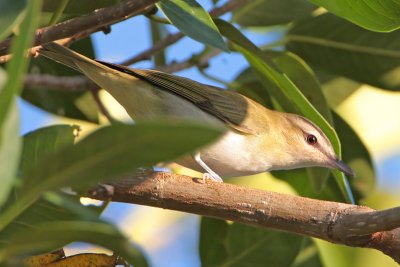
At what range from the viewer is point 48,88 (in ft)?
14.5

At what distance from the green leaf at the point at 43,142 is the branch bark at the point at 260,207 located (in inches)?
11.9

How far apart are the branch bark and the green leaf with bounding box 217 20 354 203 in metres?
0.77

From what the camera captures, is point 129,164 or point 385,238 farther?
point 385,238

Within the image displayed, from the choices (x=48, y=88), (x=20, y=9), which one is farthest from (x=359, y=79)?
(x=20, y=9)

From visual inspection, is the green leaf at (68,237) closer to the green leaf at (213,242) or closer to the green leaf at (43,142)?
the green leaf at (43,142)

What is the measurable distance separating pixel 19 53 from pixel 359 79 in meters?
3.48

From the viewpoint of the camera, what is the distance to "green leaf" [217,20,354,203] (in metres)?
3.48

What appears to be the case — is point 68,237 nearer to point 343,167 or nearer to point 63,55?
point 63,55

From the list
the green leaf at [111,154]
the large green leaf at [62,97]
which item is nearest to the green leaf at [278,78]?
the large green leaf at [62,97]

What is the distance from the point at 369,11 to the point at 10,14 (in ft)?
5.07

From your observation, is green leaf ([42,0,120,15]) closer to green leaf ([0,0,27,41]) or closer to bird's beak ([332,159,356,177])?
green leaf ([0,0,27,41])

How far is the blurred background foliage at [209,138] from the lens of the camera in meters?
1.51

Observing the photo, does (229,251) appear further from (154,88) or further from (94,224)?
(94,224)

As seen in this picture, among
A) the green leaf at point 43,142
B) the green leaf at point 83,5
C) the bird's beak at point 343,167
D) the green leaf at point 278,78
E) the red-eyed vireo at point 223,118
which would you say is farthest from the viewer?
the bird's beak at point 343,167
